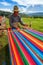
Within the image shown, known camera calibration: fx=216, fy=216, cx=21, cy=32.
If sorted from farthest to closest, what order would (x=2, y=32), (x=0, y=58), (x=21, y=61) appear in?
(x=2, y=32) → (x=0, y=58) → (x=21, y=61)

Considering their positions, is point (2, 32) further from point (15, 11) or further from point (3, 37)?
point (15, 11)

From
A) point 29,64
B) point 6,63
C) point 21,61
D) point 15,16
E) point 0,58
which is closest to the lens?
point 29,64

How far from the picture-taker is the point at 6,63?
5.40 meters

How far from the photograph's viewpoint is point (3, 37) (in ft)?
30.0

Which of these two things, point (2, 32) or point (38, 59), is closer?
point (38, 59)

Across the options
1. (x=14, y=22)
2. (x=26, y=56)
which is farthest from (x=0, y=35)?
(x=26, y=56)

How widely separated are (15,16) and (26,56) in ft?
16.7

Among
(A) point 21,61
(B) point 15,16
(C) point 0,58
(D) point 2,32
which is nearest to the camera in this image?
(A) point 21,61

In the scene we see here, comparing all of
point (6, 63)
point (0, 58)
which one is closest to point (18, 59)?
point (6, 63)

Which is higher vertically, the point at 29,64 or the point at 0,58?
the point at 29,64

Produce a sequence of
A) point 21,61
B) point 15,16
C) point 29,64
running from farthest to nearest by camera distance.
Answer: point 15,16, point 21,61, point 29,64

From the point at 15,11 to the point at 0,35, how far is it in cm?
200

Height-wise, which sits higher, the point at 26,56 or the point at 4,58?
the point at 26,56

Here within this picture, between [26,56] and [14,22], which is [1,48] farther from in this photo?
[26,56]
